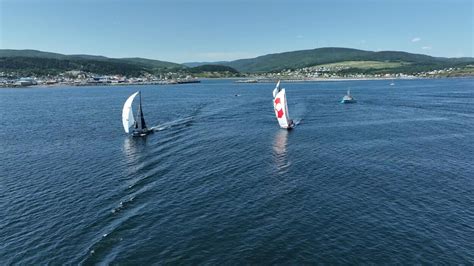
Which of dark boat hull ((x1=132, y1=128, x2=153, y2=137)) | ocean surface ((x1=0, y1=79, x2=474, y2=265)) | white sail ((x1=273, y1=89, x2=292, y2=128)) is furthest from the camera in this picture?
white sail ((x1=273, y1=89, x2=292, y2=128))

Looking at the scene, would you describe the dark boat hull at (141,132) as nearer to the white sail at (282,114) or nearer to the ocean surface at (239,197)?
the ocean surface at (239,197)

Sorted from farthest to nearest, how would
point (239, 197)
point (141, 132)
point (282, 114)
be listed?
point (282, 114) → point (141, 132) → point (239, 197)

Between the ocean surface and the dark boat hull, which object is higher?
the dark boat hull

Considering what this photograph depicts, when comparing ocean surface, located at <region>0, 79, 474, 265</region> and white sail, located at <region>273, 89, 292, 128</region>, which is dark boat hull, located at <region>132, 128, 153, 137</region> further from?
white sail, located at <region>273, 89, 292, 128</region>

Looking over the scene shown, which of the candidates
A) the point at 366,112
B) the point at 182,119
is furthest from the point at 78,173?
the point at 366,112

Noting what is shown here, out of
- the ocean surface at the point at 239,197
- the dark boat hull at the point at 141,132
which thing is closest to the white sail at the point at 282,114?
the ocean surface at the point at 239,197

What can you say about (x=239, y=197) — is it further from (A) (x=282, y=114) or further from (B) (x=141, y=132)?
(A) (x=282, y=114)

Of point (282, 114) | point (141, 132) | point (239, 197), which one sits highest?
point (282, 114)

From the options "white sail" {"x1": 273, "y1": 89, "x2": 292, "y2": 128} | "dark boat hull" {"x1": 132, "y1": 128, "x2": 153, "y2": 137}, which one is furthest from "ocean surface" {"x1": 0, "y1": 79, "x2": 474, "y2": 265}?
"white sail" {"x1": 273, "y1": 89, "x2": 292, "y2": 128}

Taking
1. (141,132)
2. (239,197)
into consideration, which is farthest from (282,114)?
(239,197)
